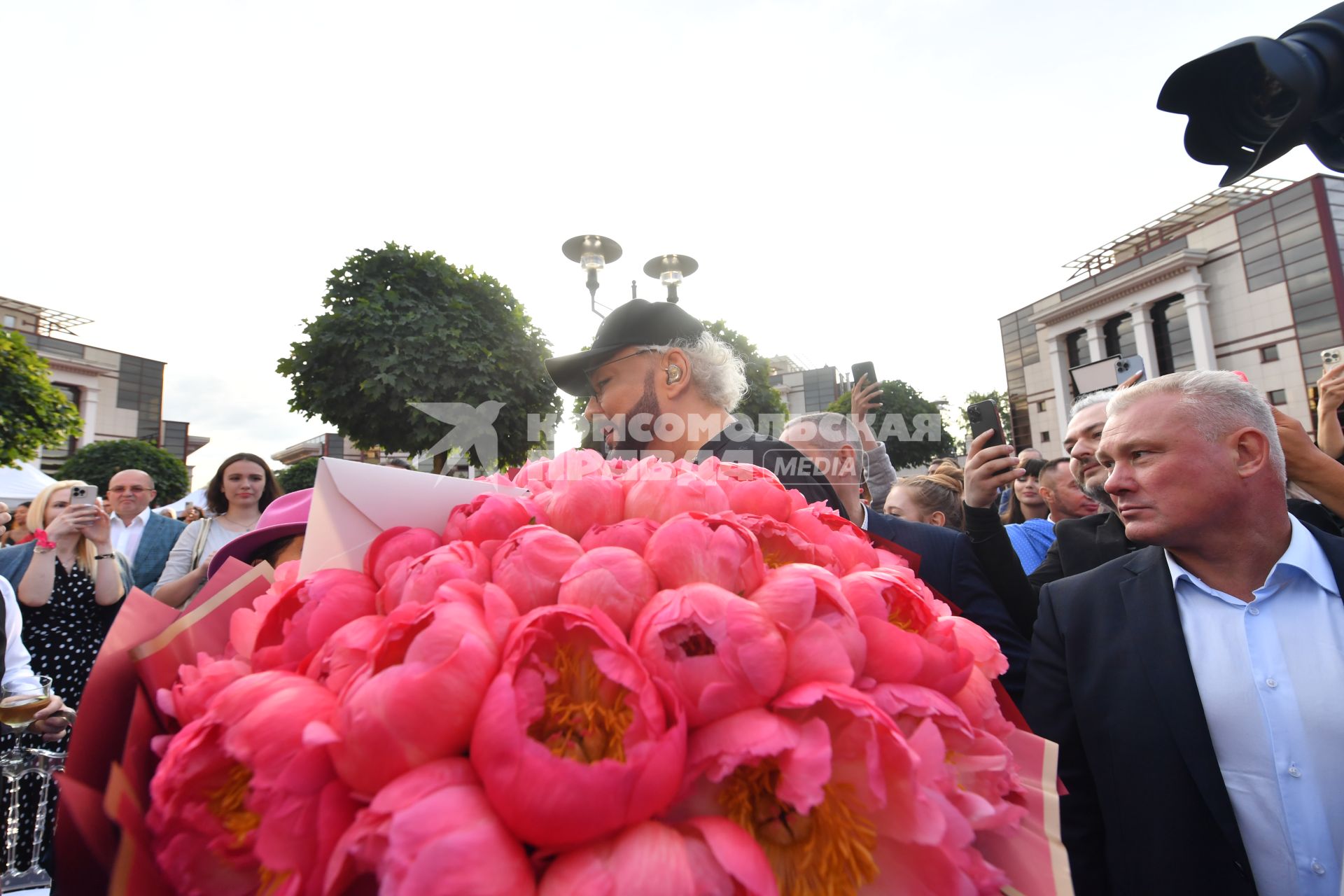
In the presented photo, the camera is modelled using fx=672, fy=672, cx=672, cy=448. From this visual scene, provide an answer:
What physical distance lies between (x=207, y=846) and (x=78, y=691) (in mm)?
4921

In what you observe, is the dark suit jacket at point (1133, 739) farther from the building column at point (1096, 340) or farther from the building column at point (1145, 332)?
the building column at point (1096, 340)

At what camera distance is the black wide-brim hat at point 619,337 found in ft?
7.47

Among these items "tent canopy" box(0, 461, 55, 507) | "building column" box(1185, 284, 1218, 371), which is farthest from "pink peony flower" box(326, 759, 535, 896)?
"building column" box(1185, 284, 1218, 371)

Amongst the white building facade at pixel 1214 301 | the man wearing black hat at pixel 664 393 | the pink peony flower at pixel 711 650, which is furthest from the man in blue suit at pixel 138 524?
the white building facade at pixel 1214 301

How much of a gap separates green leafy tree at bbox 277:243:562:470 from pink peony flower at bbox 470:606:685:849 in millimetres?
9993

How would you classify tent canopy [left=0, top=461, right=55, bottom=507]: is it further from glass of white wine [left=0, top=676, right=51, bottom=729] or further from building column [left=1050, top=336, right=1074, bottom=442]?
building column [left=1050, top=336, right=1074, bottom=442]

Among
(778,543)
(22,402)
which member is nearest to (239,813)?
(778,543)

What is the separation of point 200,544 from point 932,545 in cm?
494

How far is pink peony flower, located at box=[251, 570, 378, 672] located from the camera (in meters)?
0.68

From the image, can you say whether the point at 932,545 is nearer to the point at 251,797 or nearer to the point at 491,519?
the point at 491,519

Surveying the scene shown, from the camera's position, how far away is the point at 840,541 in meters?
0.89

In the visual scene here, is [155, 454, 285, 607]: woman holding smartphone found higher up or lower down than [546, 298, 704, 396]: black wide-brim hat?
lower down

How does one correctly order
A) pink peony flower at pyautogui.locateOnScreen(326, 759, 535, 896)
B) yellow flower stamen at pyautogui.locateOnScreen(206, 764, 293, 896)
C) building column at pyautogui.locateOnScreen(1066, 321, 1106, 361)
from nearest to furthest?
pink peony flower at pyautogui.locateOnScreen(326, 759, 535, 896) → yellow flower stamen at pyautogui.locateOnScreen(206, 764, 293, 896) → building column at pyautogui.locateOnScreen(1066, 321, 1106, 361)

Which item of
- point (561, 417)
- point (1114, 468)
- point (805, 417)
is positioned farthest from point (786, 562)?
point (561, 417)
